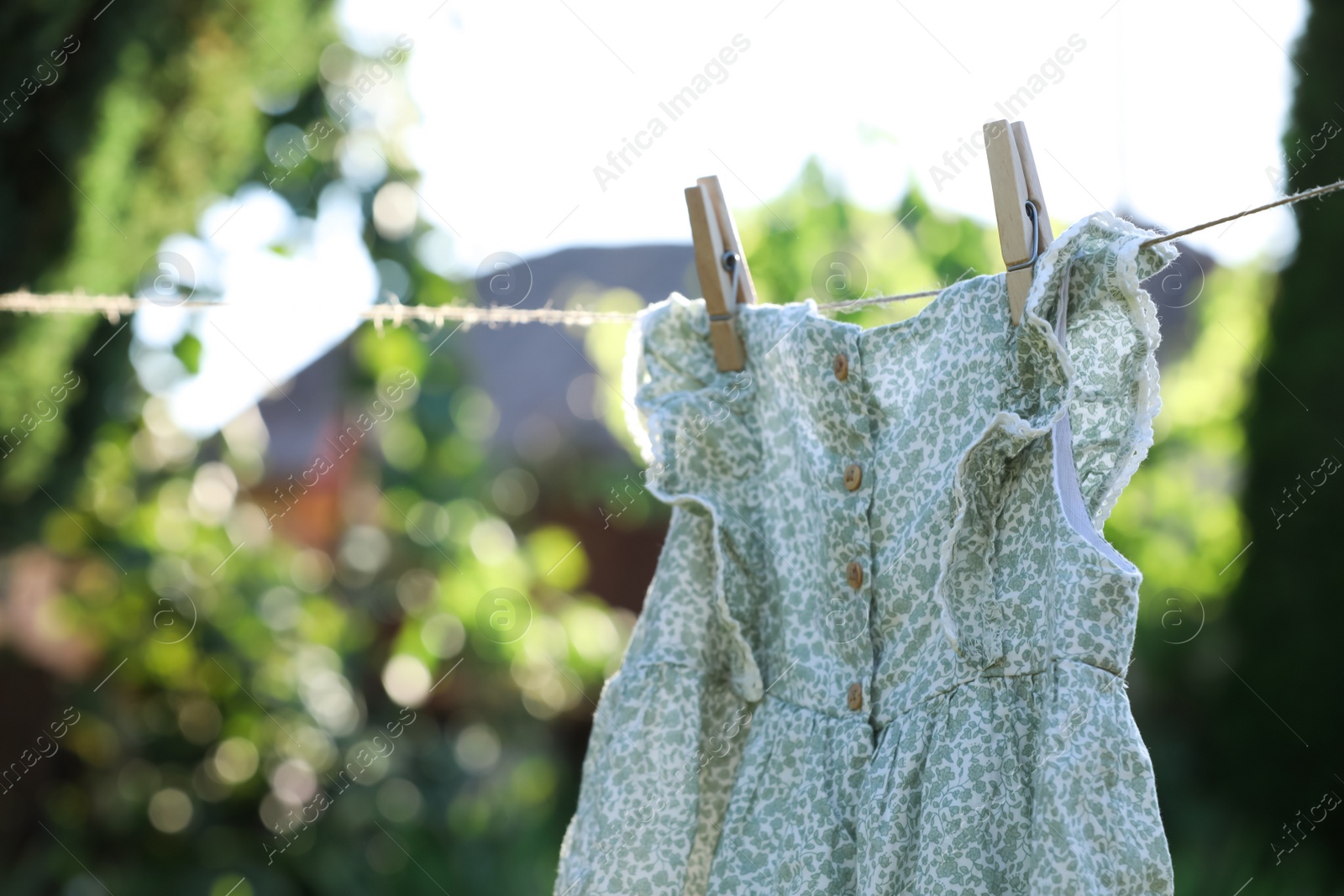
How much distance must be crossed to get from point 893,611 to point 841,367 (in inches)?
9.6

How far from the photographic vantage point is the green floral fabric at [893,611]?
832 mm

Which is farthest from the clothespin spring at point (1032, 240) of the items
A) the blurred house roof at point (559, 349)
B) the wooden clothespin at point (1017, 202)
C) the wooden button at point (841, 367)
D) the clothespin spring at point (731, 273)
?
the blurred house roof at point (559, 349)

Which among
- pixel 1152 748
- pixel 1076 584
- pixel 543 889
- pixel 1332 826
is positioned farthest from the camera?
pixel 1152 748

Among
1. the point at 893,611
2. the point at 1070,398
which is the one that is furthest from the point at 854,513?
the point at 1070,398

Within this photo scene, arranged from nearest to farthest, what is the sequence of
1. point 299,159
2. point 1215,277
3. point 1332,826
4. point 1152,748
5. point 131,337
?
point 131,337 → point 299,159 → point 1332,826 → point 1152,748 → point 1215,277

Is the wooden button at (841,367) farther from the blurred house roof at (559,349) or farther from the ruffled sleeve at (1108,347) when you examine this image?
the blurred house roof at (559,349)

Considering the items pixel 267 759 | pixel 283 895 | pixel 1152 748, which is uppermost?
pixel 267 759

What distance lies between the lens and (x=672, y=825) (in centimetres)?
102

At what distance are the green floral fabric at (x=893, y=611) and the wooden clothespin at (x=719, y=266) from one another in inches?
0.8

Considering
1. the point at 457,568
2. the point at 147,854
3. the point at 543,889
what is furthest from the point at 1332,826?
the point at 147,854

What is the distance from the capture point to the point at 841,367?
1.06 m

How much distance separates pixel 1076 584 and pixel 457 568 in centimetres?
203

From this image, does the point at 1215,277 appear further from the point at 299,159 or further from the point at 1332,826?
the point at 299,159

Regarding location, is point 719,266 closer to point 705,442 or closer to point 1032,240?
point 705,442
